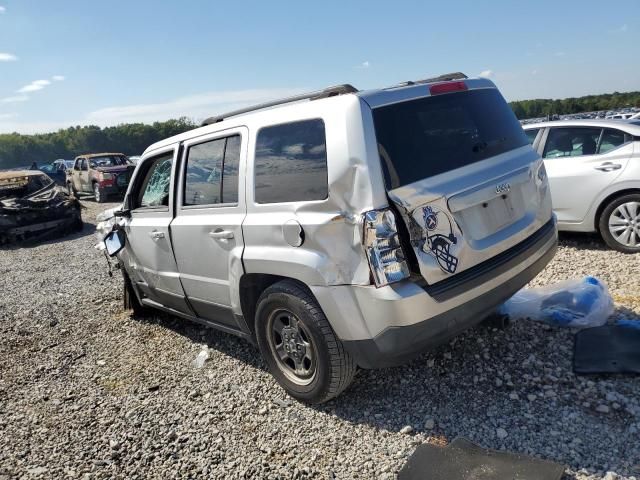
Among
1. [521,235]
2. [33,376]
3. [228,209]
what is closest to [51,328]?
[33,376]

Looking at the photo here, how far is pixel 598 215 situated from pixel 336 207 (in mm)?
4649

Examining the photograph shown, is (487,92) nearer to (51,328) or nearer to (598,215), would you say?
(598,215)

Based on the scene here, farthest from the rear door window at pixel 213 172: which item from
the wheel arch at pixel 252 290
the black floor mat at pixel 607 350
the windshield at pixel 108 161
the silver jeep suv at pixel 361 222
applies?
the windshield at pixel 108 161

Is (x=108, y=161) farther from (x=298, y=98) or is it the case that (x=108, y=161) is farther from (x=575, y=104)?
(x=575, y=104)

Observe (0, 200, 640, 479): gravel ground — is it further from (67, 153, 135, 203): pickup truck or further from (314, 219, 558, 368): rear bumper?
(67, 153, 135, 203): pickup truck

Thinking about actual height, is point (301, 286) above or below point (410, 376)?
above

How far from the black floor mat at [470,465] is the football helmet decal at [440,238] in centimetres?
96

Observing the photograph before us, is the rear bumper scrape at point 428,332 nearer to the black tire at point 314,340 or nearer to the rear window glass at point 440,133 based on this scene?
the black tire at point 314,340

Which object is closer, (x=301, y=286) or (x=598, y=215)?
(x=301, y=286)

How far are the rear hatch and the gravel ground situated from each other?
0.93m

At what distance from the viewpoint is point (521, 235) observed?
3172 millimetres

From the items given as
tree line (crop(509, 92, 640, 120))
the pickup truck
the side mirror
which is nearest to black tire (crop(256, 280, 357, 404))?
the side mirror

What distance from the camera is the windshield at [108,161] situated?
19.1m

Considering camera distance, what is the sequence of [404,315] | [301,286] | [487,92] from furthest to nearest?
1. [487,92]
2. [301,286]
3. [404,315]
